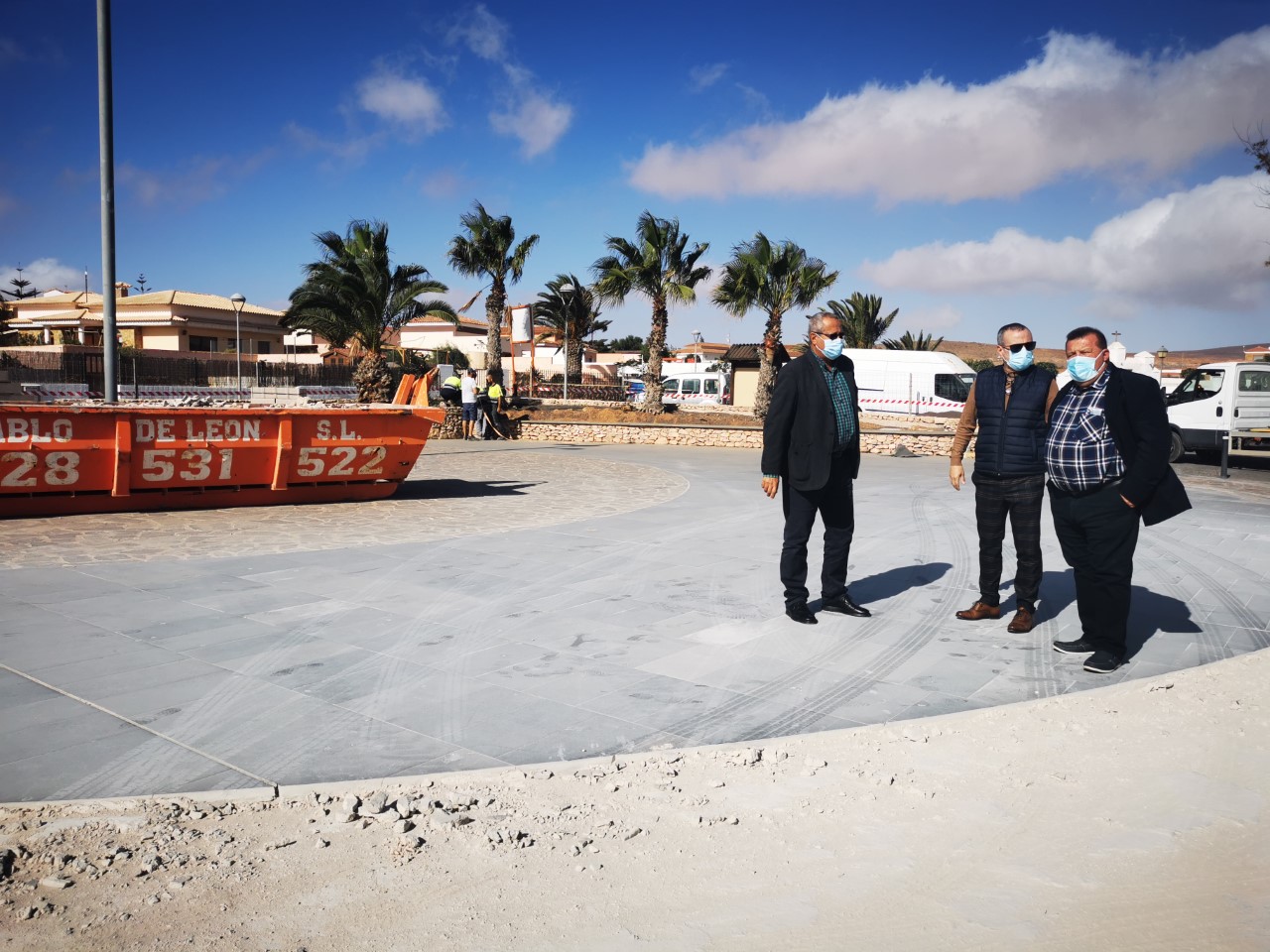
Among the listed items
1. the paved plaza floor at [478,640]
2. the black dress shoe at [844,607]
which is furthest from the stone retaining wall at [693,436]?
the black dress shoe at [844,607]

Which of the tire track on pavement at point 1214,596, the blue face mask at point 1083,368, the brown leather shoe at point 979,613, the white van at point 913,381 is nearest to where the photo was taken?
the blue face mask at point 1083,368

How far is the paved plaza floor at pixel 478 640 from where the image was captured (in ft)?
13.0

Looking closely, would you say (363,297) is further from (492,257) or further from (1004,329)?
(1004,329)

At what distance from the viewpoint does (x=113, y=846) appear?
296 cm

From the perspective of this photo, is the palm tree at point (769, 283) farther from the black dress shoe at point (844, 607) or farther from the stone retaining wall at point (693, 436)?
the black dress shoe at point (844, 607)

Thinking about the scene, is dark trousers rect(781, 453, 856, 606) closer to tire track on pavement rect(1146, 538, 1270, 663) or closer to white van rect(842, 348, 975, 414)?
tire track on pavement rect(1146, 538, 1270, 663)

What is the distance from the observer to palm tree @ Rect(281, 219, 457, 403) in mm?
26938

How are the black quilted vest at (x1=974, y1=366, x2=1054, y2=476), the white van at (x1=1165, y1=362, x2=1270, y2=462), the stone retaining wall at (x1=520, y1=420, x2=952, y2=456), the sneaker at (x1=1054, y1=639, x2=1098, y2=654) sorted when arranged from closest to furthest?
the sneaker at (x1=1054, y1=639, x2=1098, y2=654) < the black quilted vest at (x1=974, y1=366, x2=1054, y2=476) < the white van at (x1=1165, y1=362, x2=1270, y2=462) < the stone retaining wall at (x1=520, y1=420, x2=952, y2=456)

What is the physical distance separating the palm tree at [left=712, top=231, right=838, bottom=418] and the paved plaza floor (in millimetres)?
18590

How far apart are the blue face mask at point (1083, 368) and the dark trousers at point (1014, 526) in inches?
30.6

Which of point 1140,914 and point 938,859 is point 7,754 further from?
point 1140,914

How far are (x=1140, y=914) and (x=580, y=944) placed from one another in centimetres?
159

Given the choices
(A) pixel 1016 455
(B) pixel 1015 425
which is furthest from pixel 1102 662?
(B) pixel 1015 425

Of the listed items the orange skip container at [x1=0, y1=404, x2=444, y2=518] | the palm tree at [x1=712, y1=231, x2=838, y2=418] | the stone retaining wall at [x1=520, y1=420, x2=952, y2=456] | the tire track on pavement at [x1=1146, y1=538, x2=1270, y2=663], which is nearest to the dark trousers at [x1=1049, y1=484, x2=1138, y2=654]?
the tire track on pavement at [x1=1146, y1=538, x2=1270, y2=663]
